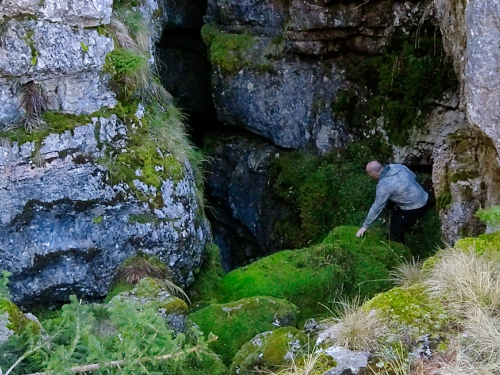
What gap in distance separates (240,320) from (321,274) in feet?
5.50

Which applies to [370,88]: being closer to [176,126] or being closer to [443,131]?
[443,131]

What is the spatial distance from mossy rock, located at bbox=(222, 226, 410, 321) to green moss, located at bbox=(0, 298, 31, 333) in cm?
340

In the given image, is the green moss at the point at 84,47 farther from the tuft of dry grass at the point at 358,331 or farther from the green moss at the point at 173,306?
the tuft of dry grass at the point at 358,331

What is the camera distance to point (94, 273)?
6441 millimetres

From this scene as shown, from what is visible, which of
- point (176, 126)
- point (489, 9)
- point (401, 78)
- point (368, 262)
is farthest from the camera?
point (401, 78)

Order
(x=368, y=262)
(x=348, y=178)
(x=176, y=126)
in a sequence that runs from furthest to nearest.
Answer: (x=348, y=178) < (x=176, y=126) < (x=368, y=262)

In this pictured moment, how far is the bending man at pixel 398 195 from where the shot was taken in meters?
7.42

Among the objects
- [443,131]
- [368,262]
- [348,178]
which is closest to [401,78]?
[443,131]

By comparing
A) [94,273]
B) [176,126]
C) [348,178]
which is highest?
[176,126]

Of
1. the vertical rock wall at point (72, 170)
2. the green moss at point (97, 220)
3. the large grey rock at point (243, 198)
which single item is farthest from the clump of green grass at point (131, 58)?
the large grey rock at point (243, 198)

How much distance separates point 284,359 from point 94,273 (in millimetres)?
3310

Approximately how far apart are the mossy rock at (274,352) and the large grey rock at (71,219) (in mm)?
2693

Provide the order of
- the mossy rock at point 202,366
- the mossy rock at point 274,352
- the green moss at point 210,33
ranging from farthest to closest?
1. the green moss at point 210,33
2. the mossy rock at point 202,366
3. the mossy rock at point 274,352

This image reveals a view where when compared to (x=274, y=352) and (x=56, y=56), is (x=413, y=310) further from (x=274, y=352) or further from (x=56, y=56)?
(x=56, y=56)
